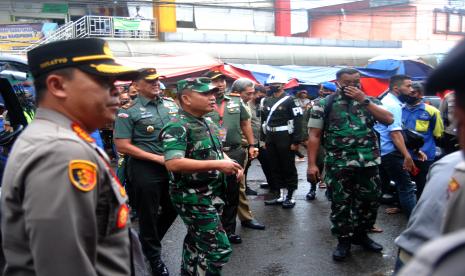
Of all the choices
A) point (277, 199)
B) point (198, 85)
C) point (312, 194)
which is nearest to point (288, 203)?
point (277, 199)

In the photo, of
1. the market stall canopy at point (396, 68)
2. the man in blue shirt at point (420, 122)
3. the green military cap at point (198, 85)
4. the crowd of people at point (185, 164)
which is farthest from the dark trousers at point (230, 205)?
the market stall canopy at point (396, 68)

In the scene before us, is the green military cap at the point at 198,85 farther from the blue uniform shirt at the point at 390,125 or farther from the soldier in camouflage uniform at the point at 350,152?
the blue uniform shirt at the point at 390,125

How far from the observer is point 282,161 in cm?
702

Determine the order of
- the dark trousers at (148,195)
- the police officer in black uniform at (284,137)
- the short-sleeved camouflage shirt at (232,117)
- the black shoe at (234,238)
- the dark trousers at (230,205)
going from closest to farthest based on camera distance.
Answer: the dark trousers at (148,195) → the dark trousers at (230,205) → the black shoe at (234,238) → the short-sleeved camouflage shirt at (232,117) → the police officer in black uniform at (284,137)

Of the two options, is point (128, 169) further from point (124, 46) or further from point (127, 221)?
point (124, 46)

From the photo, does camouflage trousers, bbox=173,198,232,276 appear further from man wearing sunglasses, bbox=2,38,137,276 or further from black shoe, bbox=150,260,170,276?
man wearing sunglasses, bbox=2,38,137,276

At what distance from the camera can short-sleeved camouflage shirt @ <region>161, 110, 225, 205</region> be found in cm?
347

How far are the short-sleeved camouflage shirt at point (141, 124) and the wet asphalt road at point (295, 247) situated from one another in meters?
1.32

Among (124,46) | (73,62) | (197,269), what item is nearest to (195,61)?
(124,46)

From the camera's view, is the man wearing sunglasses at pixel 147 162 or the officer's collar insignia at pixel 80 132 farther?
the man wearing sunglasses at pixel 147 162

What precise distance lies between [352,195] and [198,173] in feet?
6.43

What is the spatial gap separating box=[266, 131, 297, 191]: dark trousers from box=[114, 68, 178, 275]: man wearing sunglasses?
112 inches

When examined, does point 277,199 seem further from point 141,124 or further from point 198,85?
point 198,85

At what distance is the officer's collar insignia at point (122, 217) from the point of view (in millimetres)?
1728
